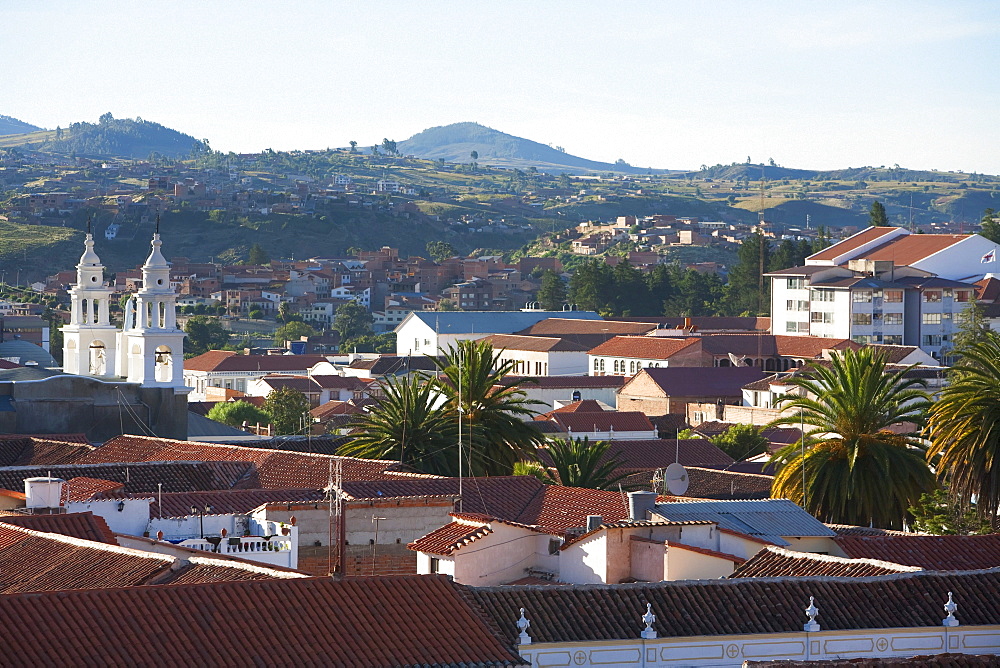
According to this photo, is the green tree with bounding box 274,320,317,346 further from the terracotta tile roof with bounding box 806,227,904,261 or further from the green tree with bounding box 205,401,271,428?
the green tree with bounding box 205,401,271,428

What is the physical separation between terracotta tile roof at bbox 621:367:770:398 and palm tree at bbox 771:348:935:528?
198 ft

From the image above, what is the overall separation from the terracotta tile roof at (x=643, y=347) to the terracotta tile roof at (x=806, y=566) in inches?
3500

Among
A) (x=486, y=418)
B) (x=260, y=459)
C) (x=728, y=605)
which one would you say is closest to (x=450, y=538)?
(x=728, y=605)

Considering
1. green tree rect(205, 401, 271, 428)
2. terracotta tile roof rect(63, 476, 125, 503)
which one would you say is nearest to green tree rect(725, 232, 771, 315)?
green tree rect(205, 401, 271, 428)

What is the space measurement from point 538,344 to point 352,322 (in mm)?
68005

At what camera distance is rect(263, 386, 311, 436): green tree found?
92.7 metres

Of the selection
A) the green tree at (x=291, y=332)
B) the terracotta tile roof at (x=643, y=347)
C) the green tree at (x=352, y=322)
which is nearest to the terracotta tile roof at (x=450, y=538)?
the terracotta tile roof at (x=643, y=347)

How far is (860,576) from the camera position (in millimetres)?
23406

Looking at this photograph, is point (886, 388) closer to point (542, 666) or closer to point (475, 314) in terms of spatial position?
point (542, 666)

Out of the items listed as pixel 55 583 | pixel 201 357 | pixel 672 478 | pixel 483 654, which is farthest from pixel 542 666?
pixel 201 357

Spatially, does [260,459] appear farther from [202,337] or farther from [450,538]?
[202,337]

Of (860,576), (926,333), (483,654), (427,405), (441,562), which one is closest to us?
(483,654)

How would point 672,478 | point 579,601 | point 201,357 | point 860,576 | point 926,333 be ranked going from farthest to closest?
1. point 201,357
2. point 926,333
3. point 672,478
4. point 860,576
5. point 579,601

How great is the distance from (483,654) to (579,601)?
5.89 feet
